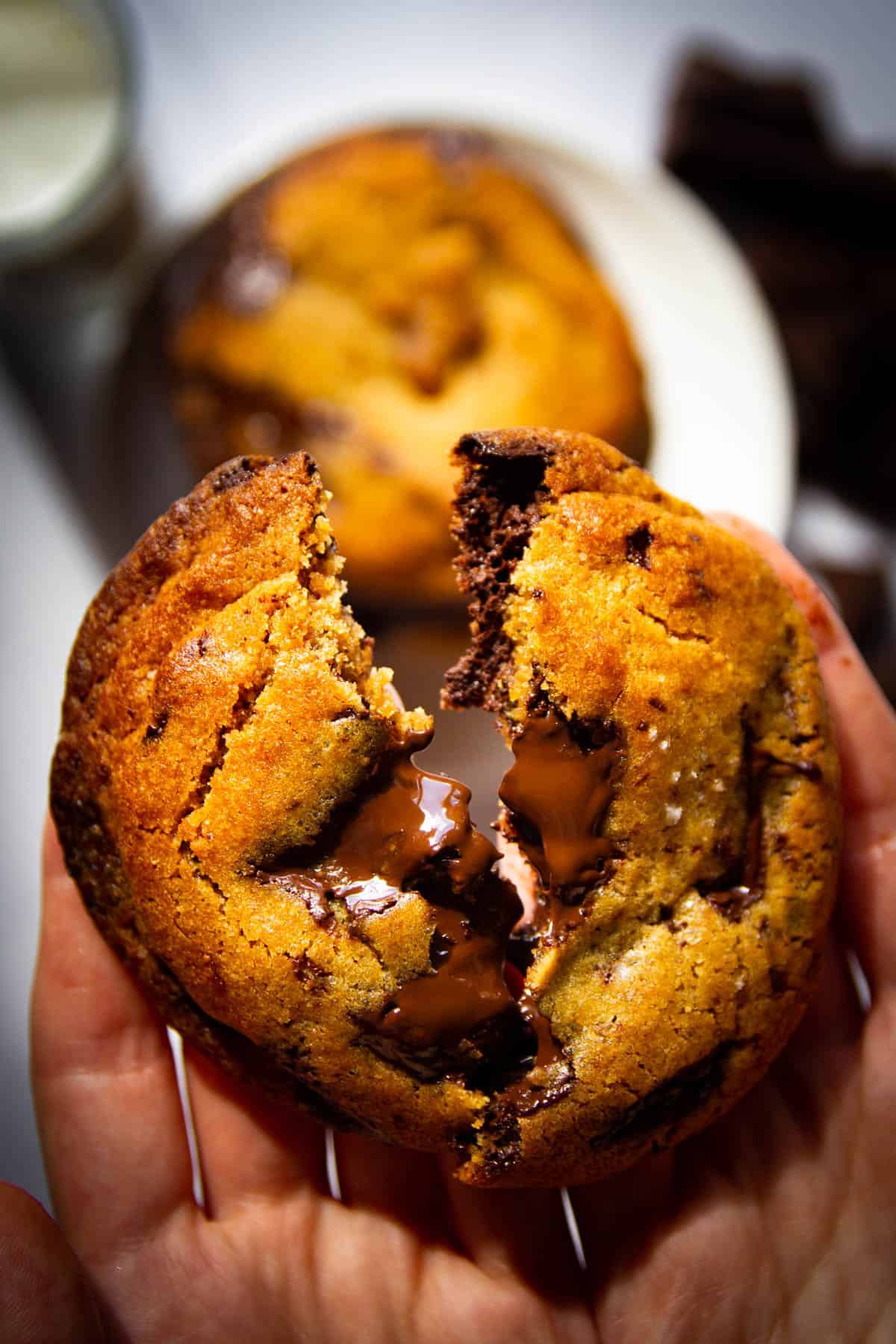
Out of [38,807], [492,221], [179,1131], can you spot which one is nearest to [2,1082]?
[38,807]

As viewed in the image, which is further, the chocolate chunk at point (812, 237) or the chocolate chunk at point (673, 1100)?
the chocolate chunk at point (812, 237)

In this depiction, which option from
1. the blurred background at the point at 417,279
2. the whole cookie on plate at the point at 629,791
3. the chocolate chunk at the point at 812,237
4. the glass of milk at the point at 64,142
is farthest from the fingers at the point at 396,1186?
the glass of milk at the point at 64,142

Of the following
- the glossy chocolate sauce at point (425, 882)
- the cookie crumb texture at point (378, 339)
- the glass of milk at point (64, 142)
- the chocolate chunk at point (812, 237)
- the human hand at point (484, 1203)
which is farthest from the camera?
the chocolate chunk at point (812, 237)

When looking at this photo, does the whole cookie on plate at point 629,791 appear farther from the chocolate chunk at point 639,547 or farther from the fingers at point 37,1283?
the fingers at point 37,1283

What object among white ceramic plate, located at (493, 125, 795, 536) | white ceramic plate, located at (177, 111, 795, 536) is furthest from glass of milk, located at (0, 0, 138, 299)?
white ceramic plate, located at (493, 125, 795, 536)

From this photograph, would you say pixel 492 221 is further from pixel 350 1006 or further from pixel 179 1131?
pixel 179 1131

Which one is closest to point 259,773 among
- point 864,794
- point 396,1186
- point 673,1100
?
point 673,1100

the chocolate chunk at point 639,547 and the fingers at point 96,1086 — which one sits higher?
the chocolate chunk at point 639,547

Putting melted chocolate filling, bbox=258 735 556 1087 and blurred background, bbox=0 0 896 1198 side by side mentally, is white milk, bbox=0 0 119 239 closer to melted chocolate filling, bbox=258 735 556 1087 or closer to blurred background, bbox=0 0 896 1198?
blurred background, bbox=0 0 896 1198
